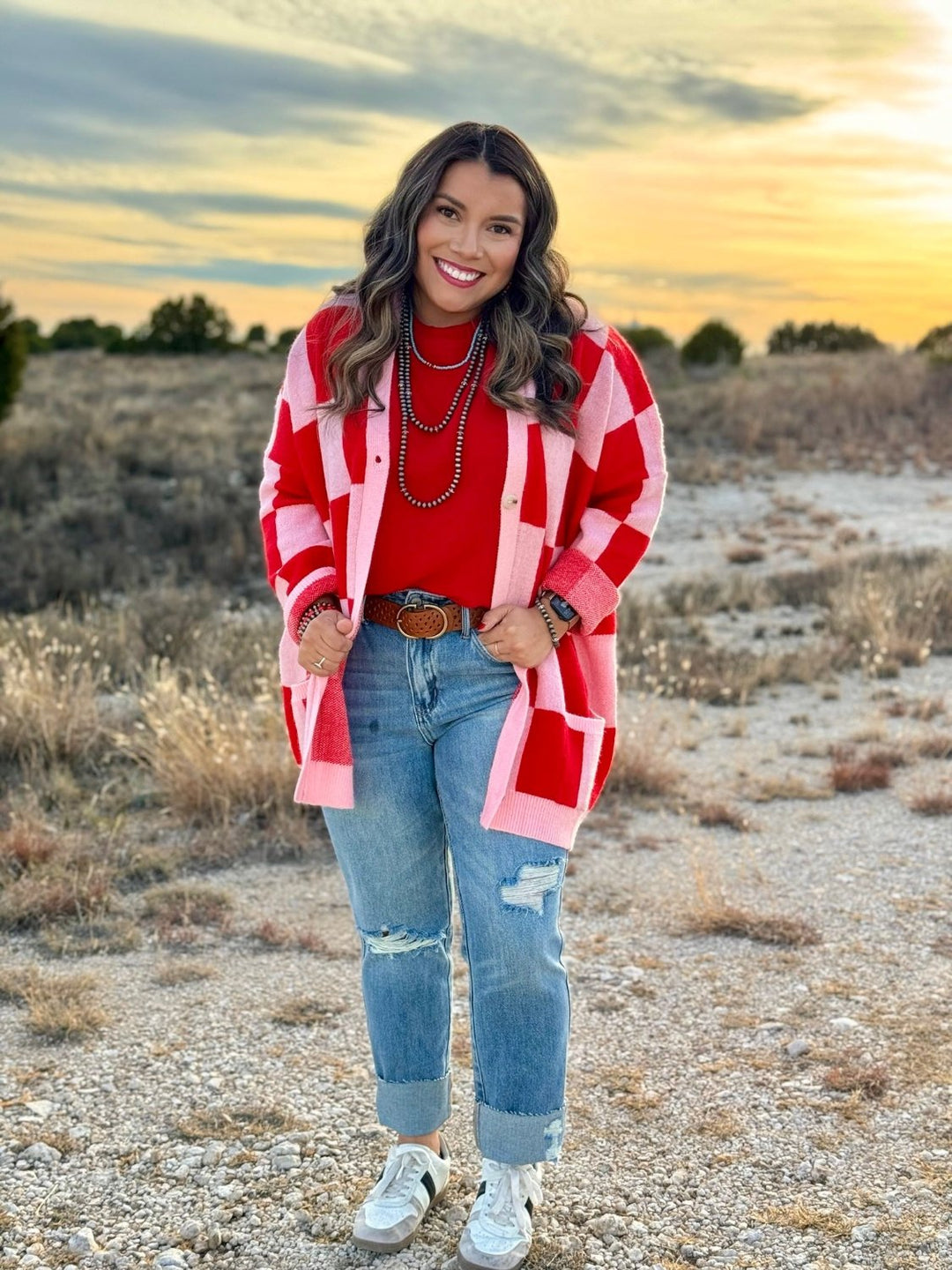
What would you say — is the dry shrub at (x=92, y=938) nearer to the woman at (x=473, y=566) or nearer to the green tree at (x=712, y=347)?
the woman at (x=473, y=566)

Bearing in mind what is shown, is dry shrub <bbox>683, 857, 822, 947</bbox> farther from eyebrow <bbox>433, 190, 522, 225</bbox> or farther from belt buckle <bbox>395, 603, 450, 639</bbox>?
eyebrow <bbox>433, 190, 522, 225</bbox>

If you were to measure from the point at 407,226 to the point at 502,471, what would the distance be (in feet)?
1.63

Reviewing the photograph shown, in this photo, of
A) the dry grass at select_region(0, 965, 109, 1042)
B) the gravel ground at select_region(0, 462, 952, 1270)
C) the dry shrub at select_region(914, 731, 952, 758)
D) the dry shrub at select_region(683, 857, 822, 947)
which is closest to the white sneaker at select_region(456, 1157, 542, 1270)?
the gravel ground at select_region(0, 462, 952, 1270)

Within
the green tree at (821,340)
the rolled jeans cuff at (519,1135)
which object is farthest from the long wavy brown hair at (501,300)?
the green tree at (821,340)

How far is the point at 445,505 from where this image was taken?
2455 mm

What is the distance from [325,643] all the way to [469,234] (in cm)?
79

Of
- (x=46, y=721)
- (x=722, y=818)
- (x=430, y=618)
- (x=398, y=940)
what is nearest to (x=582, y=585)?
(x=430, y=618)

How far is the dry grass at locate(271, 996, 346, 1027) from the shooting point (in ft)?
13.1

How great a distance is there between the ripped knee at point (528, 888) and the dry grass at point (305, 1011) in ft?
5.73

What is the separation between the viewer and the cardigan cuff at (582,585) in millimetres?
2500

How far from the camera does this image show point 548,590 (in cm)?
250

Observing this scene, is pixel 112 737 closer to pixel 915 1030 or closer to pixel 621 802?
pixel 621 802

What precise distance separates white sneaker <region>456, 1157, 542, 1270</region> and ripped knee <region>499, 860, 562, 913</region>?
58 centimetres

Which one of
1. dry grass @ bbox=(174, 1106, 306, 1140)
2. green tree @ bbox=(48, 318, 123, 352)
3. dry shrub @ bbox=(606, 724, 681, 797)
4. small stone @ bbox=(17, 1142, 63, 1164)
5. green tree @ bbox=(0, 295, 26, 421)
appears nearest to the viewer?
small stone @ bbox=(17, 1142, 63, 1164)
